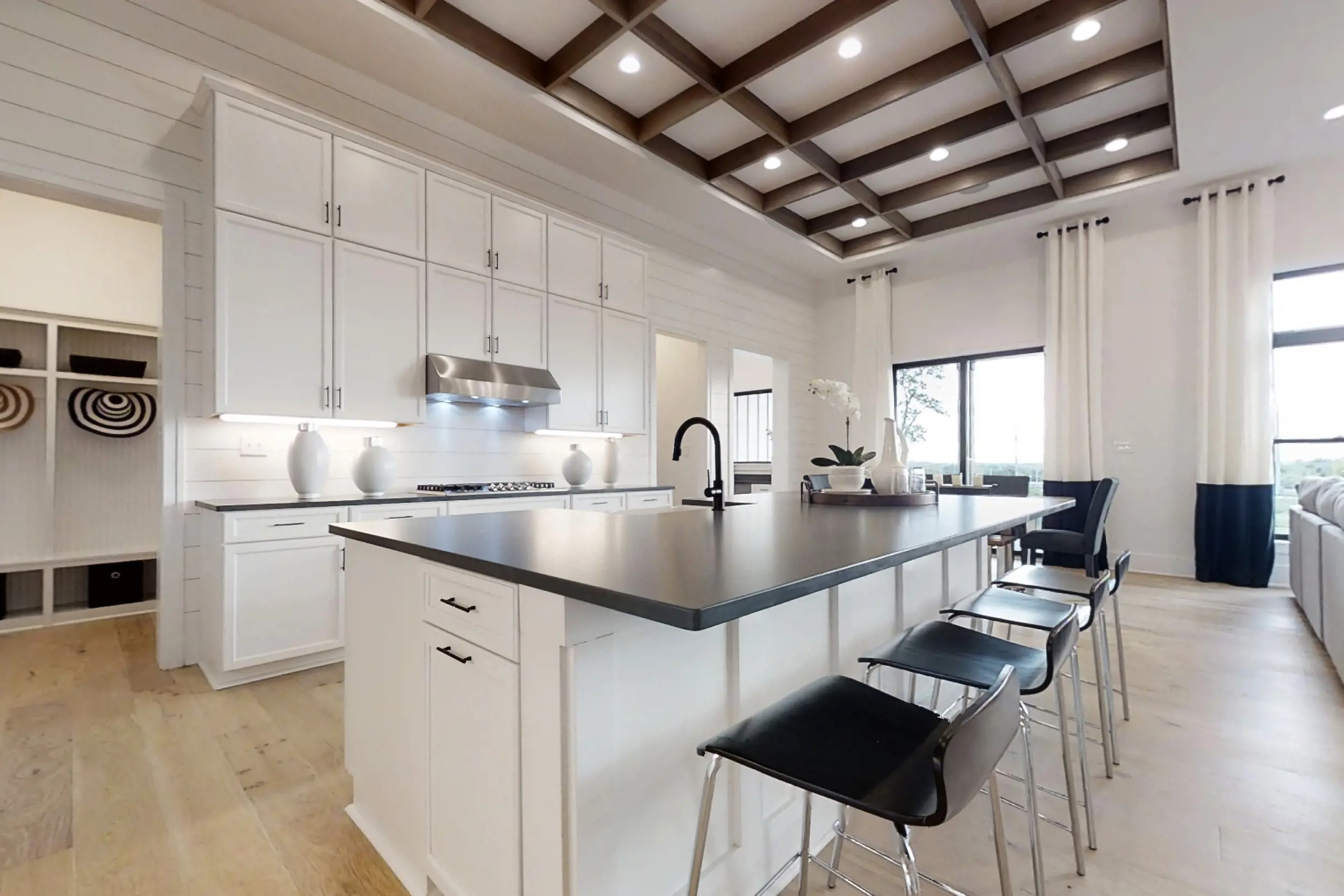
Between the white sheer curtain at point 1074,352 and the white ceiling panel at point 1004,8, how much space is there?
2982 millimetres

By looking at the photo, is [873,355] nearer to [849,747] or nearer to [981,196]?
[981,196]

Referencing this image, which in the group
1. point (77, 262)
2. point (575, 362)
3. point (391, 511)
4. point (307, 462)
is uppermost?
point (77, 262)

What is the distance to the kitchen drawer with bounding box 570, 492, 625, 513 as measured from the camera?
169 inches

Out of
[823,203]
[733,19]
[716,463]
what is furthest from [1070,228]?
[716,463]

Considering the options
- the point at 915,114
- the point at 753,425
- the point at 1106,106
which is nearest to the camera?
the point at 1106,106

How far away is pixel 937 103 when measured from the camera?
4.30 meters

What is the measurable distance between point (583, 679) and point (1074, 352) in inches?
248

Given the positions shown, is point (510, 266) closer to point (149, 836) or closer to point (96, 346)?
point (96, 346)

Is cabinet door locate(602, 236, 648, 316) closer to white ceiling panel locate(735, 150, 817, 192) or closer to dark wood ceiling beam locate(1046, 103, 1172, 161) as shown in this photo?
white ceiling panel locate(735, 150, 817, 192)

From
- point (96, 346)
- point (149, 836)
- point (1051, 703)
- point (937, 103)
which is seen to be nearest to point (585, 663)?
point (149, 836)

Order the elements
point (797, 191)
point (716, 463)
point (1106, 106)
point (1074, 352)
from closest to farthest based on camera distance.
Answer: point (716, 463), point (1106, 106), point (797, 191), point (1074, 352)

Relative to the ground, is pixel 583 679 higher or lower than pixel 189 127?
lower

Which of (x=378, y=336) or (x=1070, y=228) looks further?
(x=1070, y=228)

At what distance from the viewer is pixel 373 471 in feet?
11.5
